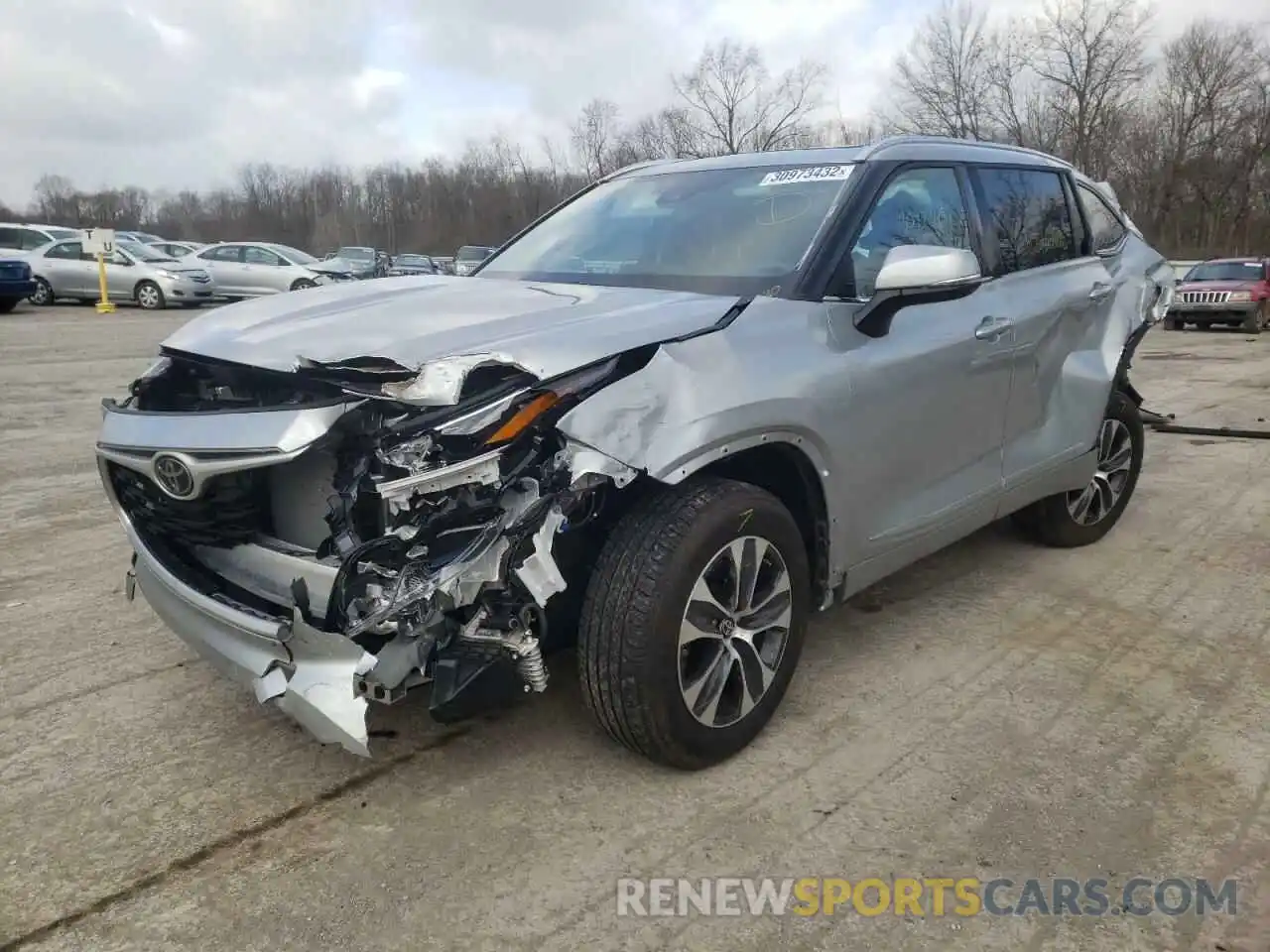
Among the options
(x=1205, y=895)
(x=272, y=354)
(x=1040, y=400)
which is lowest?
(x=1205, y=895)

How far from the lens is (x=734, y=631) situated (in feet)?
9.19

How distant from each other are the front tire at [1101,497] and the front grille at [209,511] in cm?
366

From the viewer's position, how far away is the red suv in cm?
1900

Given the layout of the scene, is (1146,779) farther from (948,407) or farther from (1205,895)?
(948,407)

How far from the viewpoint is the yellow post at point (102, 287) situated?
69.1 ft

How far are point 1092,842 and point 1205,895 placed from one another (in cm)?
27

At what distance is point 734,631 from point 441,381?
1.12 meters

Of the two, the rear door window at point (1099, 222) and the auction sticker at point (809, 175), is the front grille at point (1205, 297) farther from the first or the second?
the auction sticker at point (809, 175)

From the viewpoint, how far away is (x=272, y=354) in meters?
2.62

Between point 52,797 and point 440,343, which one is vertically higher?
point 440,343

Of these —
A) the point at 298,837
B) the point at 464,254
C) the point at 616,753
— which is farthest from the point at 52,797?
the point at 464,254

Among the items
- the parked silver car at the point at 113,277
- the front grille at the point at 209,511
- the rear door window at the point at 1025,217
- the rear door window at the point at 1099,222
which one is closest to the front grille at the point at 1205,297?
the rear door window at the point at 1099,222

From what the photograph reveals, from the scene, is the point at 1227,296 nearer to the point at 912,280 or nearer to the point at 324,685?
the point at 912,280

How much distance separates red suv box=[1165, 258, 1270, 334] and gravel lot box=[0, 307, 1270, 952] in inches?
699
